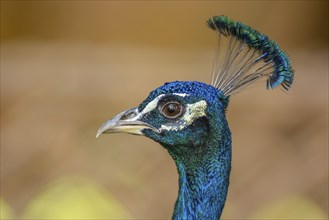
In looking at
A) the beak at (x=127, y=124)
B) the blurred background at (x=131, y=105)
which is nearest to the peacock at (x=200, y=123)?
the beak at (x=127, y=124)

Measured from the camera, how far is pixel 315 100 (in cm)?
308

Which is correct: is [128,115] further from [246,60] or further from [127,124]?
[246,60]

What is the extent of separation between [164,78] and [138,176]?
15.5 inches

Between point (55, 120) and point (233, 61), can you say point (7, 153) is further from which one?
point (233, 61)

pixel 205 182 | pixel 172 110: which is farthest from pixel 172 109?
pixel 205 182

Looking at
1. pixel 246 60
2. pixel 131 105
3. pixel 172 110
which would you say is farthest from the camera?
pixel 131 105

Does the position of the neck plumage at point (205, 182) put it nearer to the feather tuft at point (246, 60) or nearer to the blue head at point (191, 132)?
the blue head at point (191, 132)

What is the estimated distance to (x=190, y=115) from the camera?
1418 mm

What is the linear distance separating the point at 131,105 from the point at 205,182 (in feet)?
5.17

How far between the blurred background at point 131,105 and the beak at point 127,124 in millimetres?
1519

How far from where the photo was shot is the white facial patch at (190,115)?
1.42 m

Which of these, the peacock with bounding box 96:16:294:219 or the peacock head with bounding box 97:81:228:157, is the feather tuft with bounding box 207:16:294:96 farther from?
the peacock head with bounding box 97:81:228:157

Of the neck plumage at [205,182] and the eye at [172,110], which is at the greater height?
the eye at [172,110]

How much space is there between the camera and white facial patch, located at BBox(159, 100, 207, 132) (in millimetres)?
1415
